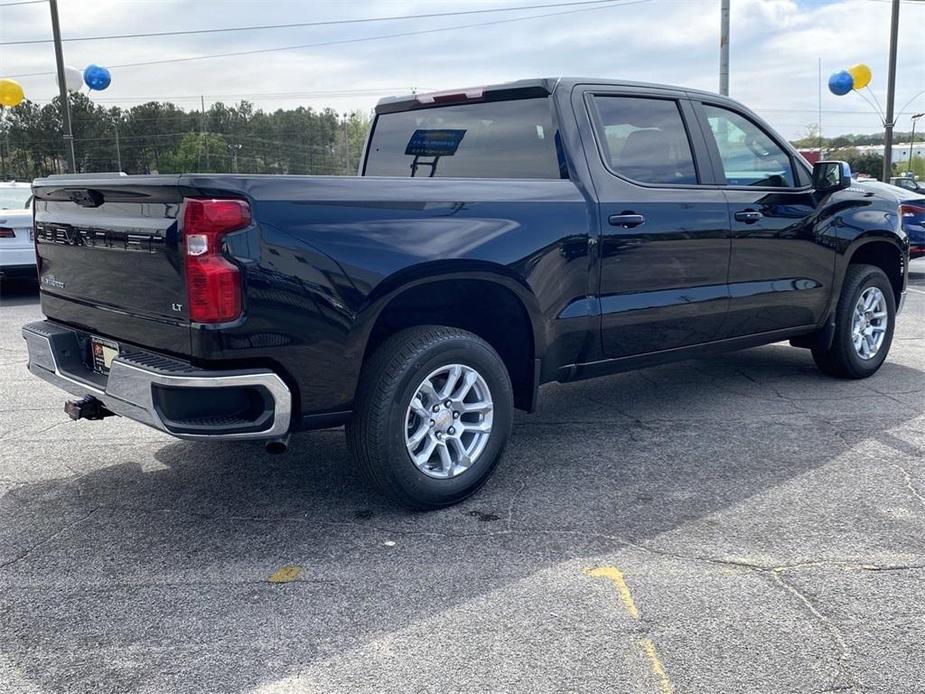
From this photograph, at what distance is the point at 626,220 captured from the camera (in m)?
4.39

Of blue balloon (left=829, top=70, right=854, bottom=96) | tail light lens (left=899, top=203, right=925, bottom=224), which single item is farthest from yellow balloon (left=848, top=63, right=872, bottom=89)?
tail light lens (left=899, top=203, right=925, bottom=224)

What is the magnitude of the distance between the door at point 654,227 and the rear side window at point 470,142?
0.86ft

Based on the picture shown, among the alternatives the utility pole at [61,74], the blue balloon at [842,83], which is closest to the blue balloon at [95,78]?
the utility pole at [61,74]

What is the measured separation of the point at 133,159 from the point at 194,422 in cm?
3812

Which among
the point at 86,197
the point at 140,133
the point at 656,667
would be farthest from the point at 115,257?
the point at 140,133

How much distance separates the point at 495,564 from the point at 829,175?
11.9ft

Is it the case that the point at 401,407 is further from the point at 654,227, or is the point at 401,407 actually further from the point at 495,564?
the point at 654,227

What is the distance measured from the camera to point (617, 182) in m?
4.44

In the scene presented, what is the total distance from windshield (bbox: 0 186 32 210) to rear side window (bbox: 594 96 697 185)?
9.87 metres

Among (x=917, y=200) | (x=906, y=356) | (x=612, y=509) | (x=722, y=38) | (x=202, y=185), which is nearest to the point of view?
(x=202, y=185)

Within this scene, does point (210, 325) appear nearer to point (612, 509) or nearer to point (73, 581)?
point (73, 581)

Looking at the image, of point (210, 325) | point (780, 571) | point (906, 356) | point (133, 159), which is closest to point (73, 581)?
point (210, 325)

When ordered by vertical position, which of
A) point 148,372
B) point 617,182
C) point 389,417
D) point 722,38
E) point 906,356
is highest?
point 722,38

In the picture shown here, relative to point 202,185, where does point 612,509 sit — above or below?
below
